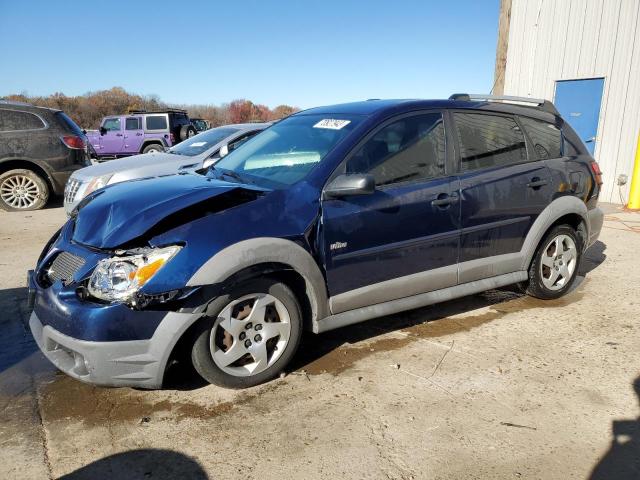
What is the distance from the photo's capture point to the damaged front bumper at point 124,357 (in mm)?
2580

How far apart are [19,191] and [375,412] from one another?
8.62 meters

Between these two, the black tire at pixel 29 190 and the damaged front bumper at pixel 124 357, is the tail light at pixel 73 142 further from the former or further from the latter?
the damaged front bumper at pixel 124 357

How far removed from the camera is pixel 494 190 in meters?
3.81

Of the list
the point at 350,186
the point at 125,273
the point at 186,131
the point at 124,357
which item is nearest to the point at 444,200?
the point at 350,186

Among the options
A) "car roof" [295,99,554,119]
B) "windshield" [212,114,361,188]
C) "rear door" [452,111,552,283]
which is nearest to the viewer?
"windshield" [212,114,361,188]

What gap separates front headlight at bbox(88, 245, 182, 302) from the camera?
2602mm

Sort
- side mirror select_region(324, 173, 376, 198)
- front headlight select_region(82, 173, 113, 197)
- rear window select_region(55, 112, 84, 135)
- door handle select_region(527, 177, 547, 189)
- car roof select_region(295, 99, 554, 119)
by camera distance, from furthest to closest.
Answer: rear window select_region(55, 112, 84, 135) < front headlight select_region(82, 173, 113, 197) < door handle select_region(527, 177, 547, 189) < car roof select_region(295, 99, 554, 119) < side mirror select_region(324, 173, 376, 198)

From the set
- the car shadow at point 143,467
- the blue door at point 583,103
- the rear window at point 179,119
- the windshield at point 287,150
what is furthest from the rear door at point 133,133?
the car shadow at point 143,467

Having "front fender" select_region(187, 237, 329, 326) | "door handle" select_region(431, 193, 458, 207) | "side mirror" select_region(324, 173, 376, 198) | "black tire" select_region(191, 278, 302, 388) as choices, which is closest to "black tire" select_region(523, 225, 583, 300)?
"door handle" select_region(431, 193, 458, 207)

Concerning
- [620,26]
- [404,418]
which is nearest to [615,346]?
[404,418]

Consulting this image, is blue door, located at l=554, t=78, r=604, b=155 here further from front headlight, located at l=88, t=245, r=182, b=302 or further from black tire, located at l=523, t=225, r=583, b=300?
front headlight, located at l=88, t=245, r=182, b=302

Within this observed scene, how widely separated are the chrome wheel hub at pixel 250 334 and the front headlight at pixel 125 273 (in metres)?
0.46

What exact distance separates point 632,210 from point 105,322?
9550 millimetres

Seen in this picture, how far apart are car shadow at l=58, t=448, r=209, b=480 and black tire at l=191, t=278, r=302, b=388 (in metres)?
0.51
